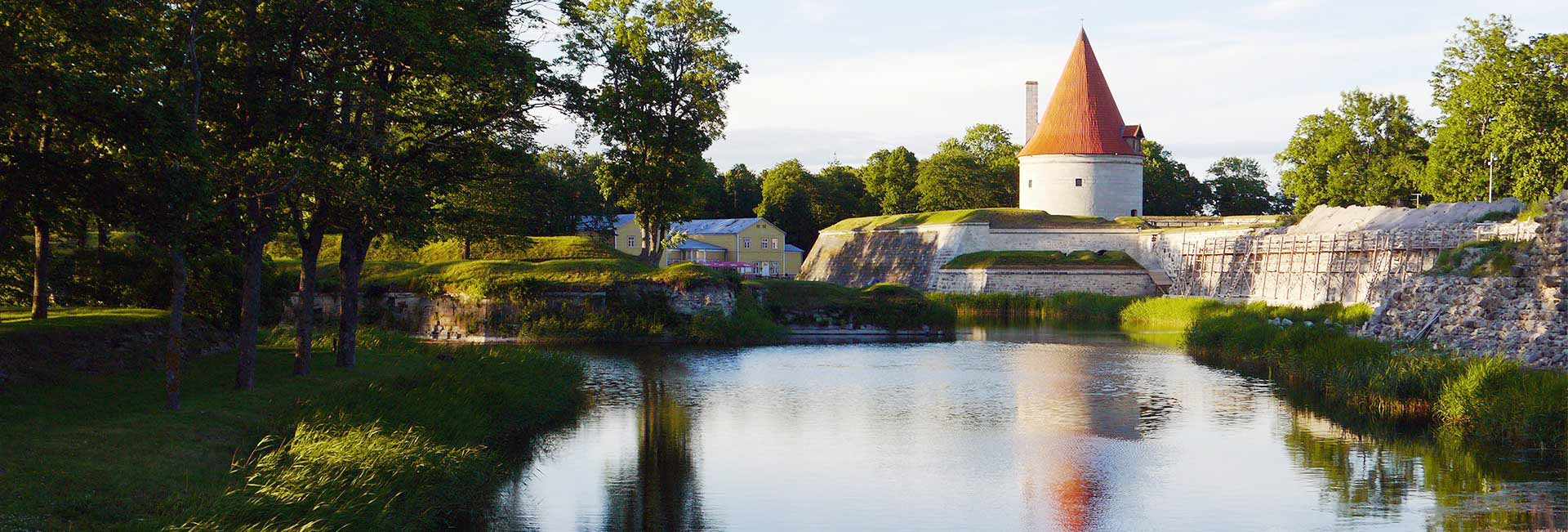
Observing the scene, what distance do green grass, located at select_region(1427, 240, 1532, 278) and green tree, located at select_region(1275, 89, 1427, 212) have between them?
37.2m

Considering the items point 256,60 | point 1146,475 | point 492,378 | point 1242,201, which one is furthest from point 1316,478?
point 1242,201

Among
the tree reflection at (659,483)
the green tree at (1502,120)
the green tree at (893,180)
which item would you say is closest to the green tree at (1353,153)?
the green tree at (1502,120)

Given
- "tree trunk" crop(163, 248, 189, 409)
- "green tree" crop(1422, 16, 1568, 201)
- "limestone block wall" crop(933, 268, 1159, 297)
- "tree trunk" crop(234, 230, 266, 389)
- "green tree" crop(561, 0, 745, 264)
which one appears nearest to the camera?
"tree trunk" crop(163, 248, 189, 409)

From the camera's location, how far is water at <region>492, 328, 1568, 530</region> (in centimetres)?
1322

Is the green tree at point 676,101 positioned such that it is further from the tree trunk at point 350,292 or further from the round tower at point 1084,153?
the round tower at point 1084,153

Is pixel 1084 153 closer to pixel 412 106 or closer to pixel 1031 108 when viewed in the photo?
pixel 1031 108

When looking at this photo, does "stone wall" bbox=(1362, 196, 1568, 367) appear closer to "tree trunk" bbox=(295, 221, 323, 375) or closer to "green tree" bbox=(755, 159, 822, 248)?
"tree trunk" bbox=(295, 221, 323, 375)

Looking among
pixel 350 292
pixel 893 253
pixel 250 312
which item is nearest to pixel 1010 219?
pixel 893 253

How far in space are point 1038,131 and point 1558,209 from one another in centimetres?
5071

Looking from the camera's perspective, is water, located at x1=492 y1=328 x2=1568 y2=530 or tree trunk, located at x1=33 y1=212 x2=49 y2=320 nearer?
water, located at x1=492 y1=328 x2=1568 y2=530

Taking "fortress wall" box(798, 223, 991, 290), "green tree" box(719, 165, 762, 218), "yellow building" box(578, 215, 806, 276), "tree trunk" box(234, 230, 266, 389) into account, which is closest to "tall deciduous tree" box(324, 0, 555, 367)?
"tree trunk" box(234, 230, 266, 389)

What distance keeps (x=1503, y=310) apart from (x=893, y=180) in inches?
2668

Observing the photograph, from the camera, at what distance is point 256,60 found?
15.7 m

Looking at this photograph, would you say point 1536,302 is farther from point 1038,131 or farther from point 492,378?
point 1038,131
